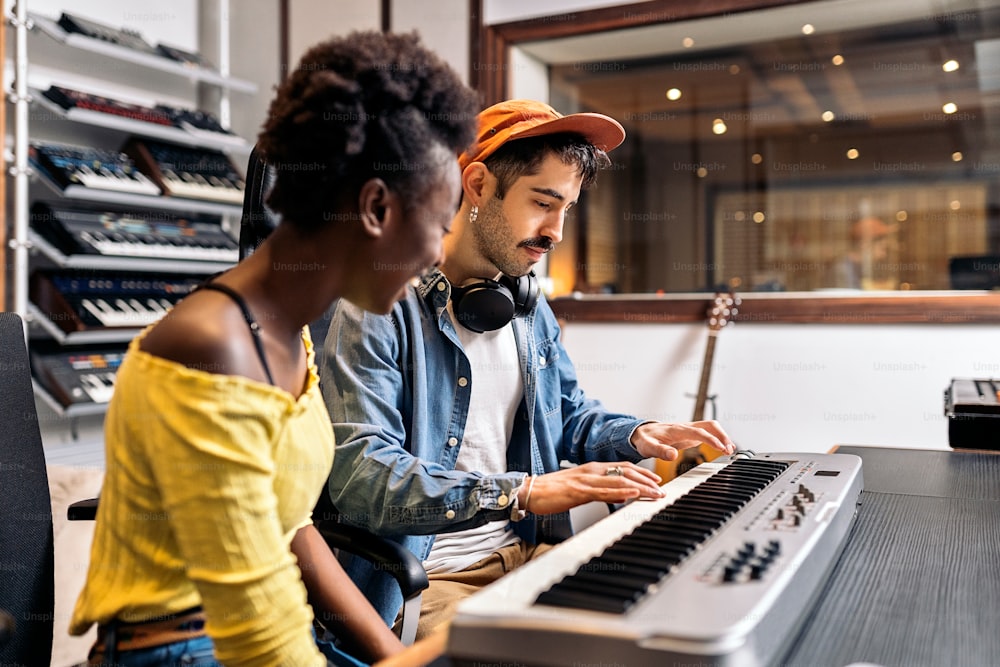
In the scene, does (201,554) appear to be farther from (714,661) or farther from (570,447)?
(570,447)

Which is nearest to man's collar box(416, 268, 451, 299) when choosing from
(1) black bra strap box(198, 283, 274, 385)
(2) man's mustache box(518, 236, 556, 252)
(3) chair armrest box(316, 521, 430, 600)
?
(2) man's mustache box(518, 236, 556, 252)

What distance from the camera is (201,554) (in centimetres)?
76

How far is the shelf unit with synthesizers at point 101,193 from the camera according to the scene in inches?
120

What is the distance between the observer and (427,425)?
147 cm

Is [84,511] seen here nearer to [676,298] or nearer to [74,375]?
[74,375]

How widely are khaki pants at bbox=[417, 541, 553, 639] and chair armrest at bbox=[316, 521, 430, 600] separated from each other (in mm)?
101

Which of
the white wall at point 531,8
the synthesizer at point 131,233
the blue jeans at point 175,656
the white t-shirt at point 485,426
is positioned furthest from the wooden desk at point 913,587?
the synthesizer at point 131,233

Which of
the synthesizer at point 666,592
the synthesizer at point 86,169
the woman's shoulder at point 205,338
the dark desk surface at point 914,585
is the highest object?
the synthesizer at point 86,169

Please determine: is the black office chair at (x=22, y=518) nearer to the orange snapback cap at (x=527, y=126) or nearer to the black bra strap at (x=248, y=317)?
the black bra strap at (x=248, y=317)

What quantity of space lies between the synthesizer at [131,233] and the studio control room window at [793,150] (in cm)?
146

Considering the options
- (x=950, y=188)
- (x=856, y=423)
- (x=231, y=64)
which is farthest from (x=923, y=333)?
(x=231, y=64)

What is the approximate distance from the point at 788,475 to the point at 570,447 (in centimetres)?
64

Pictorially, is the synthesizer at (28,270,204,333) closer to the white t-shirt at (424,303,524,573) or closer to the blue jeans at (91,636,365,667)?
the white t-shirt at (424,303,524,573)

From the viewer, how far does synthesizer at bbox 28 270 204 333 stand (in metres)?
3.05
